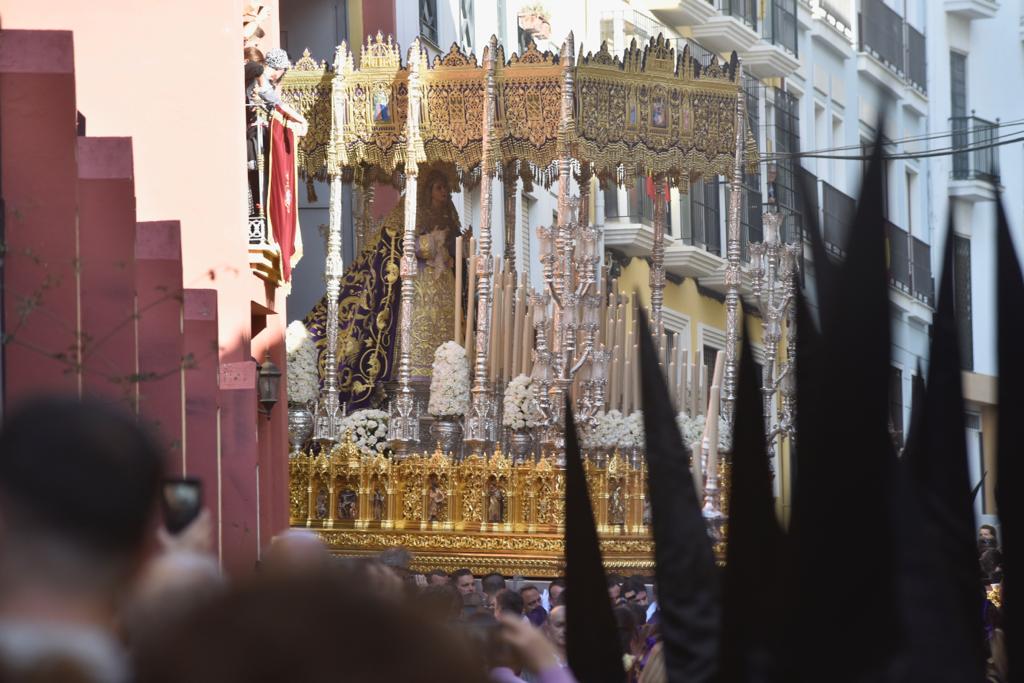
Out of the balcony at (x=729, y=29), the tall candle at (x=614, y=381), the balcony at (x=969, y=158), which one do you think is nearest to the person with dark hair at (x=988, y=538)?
the tall candle at (x=614, y=381)

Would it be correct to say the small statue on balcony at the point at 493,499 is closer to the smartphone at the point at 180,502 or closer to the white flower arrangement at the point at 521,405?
the white flower arrangement at the point at 521,405

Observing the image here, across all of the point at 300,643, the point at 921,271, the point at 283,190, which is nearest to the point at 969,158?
the point at 921,271

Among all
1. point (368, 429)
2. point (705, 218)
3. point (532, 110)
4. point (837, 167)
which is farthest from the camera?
point (837, 167)

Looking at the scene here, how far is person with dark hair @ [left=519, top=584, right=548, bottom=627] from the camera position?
34.3 feet

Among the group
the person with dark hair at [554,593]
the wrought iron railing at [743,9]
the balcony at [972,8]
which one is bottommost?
the person with dark hair at [554,593]

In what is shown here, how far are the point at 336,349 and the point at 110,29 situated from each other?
4.90 meters

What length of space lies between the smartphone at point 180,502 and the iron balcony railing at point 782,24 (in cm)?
2956

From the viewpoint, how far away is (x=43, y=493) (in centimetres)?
243

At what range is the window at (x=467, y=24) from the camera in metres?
25.1

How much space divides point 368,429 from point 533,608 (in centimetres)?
640

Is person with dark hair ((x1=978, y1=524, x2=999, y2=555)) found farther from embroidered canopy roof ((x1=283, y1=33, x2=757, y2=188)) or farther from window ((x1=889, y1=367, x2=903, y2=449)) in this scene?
embroidered canopy roof ((x1=283, y1=33, x2=757, y2=188))

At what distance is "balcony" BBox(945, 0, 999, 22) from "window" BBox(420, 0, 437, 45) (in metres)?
14.9

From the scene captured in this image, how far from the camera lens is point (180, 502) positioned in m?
4.03

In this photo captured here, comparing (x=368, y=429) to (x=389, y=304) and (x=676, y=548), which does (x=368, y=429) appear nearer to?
(x=389, y=304)
